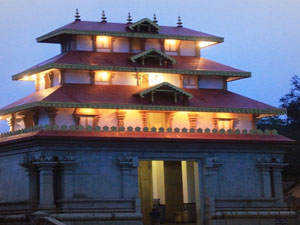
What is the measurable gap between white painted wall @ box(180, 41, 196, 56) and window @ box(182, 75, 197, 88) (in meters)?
2.52

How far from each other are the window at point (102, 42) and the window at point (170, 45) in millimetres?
4122

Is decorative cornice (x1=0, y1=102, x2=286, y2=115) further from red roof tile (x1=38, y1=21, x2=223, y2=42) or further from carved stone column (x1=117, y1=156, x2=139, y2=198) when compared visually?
red roof tile (x1=38, y1=21, x2=223, y2=42)

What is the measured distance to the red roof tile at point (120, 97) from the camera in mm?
40344

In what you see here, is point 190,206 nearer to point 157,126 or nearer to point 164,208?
point 164,208

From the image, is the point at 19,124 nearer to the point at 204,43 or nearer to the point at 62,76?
the point at 62,76

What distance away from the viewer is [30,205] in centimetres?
3809

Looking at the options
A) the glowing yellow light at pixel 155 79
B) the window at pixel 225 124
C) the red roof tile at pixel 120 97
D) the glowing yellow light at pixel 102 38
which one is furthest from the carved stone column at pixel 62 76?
the window at pixel 225 124

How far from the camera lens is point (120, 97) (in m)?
41.4

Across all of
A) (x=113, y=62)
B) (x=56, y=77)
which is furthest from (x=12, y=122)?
(x=113, y=62)

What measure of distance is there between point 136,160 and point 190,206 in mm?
6657

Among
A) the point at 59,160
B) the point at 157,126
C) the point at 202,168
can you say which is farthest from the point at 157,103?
the point at 59,160

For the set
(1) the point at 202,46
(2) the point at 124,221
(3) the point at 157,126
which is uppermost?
(1) the point at 202,46

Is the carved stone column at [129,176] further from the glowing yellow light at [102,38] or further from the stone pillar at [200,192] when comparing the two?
the glowing yellow light at [102,38]

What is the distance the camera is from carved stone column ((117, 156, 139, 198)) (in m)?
39.2
